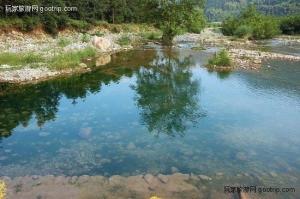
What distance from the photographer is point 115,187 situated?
1219cm

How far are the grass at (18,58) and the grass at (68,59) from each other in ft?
4.19

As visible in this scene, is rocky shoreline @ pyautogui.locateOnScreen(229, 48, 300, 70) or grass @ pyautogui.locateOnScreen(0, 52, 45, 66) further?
rocky shoreline @ pyautogui.locateOnScreen(229, 48, 300, 70)

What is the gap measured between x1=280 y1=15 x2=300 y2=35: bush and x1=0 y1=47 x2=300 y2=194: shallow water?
182ft

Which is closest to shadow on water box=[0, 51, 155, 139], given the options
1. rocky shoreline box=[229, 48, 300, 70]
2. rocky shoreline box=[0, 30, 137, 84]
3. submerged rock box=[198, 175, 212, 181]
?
rocky shoreline box=[0, 30, 137, 84]

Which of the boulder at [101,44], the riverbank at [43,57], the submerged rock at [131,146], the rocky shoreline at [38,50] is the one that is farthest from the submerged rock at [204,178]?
the boulder at [101,44]

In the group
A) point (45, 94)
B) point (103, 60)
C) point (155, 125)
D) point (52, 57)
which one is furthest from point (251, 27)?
point (155, 125)

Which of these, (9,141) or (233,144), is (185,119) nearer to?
(233,144)

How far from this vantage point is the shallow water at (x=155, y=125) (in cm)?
1415

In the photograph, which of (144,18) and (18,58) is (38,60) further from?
(144,18)

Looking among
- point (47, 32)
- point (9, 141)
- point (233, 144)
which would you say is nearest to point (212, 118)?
point (233, 144)

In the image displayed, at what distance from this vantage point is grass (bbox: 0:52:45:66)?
97.2 feet

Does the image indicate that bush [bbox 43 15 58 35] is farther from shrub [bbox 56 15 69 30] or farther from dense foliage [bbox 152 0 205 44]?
dense foliage [bbox 152 0 205 44]

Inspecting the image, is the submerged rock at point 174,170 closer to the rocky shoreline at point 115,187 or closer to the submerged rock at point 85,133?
the rocky shoreline at point 115,187

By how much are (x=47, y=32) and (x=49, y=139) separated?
38539mm
